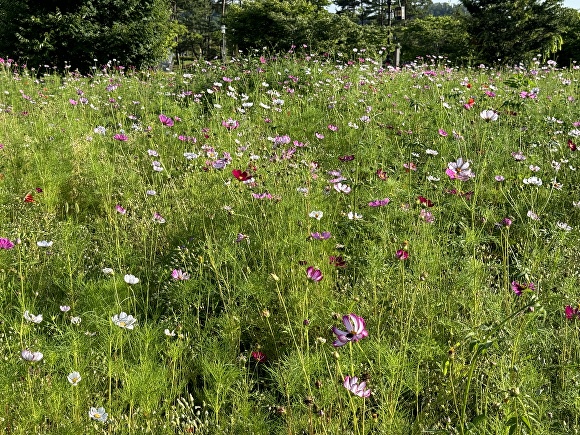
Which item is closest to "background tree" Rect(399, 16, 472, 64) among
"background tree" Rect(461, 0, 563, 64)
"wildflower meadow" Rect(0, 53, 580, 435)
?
"background tree" Rect(461, 0, 563, 64)

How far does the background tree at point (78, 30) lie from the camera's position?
11.5 m

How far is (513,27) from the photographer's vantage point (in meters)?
17.8

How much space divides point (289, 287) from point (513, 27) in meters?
19.4

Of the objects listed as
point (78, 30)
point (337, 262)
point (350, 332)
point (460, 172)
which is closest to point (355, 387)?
point (350, 332)

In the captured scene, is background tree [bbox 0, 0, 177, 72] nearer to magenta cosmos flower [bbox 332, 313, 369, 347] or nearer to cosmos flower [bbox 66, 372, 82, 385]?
cosmos flower [bbox 66, 372, 82, 385]

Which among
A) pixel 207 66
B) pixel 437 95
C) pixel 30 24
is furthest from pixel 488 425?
pixel 30 24

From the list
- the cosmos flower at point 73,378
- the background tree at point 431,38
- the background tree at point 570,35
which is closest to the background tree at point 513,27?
the background tree at point 570,35

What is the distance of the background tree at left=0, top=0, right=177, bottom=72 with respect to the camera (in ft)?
37.7

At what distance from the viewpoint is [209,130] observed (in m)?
3.76

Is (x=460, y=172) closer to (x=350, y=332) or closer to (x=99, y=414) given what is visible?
(x=350, y=332)

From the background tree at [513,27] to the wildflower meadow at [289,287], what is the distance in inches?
625

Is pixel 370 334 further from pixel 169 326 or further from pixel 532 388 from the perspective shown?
pixel 169 326

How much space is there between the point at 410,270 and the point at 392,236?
0.27 m

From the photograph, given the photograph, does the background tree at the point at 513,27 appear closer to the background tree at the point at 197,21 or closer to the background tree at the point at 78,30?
the background tree at the point at 78,30
